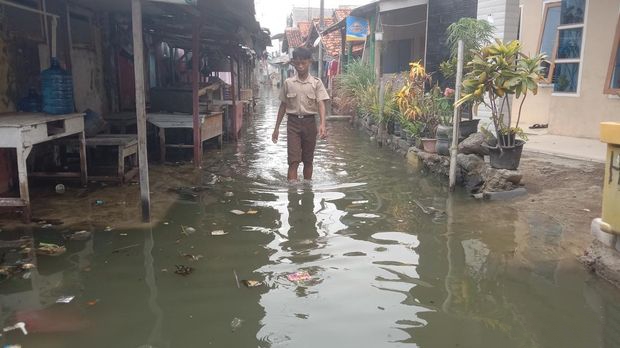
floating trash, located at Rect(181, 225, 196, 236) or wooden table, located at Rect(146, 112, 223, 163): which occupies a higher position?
wooden table, located at Rect(146, 112, 223, 163)

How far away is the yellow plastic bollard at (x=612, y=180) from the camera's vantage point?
145 inches

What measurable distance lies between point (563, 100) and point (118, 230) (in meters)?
7.96

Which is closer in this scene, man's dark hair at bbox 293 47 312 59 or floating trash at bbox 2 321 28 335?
floating trash at bbox 2 321 28 335

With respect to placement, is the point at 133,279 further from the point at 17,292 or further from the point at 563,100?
the point at 563,100

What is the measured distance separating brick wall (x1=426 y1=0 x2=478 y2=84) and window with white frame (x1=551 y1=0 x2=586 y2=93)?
2.17 meters

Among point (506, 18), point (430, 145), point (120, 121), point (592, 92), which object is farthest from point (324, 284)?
point (592, 92)

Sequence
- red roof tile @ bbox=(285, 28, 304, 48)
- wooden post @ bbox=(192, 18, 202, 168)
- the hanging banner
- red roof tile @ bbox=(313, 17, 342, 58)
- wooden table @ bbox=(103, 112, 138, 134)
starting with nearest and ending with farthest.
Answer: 1. wooden post @ bbox=(192, 18, 202, 168)
2. wooden table @ bbox=(103, 112, 138, 134)
3. the hanging banner
4. red roof tile @ bbox=(313, 17, 342, 58)
5. red roof tile @ bbox=(285, 28, 304, 48)

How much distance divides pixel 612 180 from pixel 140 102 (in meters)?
4.27

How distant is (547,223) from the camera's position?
5.18m

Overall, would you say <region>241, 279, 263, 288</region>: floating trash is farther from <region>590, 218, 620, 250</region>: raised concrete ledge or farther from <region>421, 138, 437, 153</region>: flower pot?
<region>421, 138, 437, 153</region>: flower pot

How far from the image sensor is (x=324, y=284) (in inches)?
150

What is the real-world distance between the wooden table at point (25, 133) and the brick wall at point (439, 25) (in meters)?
8.45

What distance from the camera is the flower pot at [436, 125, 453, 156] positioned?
784 centimetres

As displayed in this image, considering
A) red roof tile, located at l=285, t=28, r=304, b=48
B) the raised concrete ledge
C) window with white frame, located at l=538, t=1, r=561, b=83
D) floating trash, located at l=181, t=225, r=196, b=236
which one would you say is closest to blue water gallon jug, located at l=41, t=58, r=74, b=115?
floating trash, located at l=181, t=225, r=196, b=236
